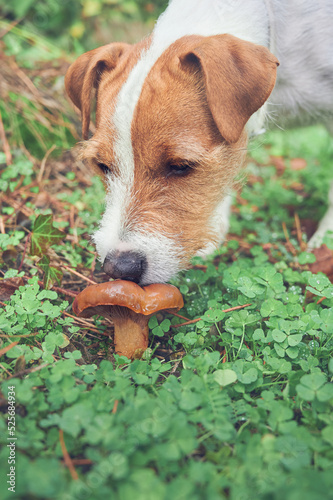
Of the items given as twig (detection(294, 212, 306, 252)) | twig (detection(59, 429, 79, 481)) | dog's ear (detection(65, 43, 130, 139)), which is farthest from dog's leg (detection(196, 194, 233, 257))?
twig (detection(59, 429, 79, 481))

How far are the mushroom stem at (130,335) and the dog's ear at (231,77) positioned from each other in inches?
46.9

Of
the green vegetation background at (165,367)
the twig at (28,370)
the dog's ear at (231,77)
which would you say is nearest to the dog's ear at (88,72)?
the dog's ear at (231,77)

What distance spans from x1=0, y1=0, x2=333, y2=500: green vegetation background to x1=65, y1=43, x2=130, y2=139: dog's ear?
0.85 m

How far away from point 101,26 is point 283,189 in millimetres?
3805

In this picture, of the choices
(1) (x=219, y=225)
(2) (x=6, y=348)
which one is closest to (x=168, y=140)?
(1) (x=219, y=225)

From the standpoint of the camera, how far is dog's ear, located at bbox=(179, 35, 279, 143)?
2354mm

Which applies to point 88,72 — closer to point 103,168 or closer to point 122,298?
point 103,168

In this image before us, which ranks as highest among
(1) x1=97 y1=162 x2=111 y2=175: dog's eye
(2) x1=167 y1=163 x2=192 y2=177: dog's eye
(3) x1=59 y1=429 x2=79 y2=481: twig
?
(1) x1=97 y1=162 x2=111 y2=175: dog's eye

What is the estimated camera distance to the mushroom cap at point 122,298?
6.48 feet

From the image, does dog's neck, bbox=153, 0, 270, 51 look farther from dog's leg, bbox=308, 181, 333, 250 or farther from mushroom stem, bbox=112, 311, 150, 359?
mushroom stem, bbox=112, 311, 150, 359

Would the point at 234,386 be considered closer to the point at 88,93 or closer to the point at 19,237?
the point at 19,237

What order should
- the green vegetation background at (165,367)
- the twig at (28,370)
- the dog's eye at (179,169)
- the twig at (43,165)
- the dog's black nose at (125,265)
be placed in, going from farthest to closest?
the twig at (43,165)
the dog's eye at (179,169)
the dog's black nose at (125,265)
the twig at (28,370)
the green vegetation background at (165,367)

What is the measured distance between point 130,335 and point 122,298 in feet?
1.00

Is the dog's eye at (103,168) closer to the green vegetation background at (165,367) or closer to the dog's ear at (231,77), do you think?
the green vegetation background at (165,367)
